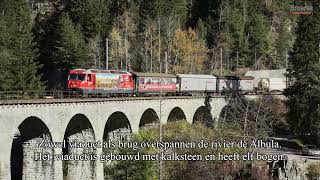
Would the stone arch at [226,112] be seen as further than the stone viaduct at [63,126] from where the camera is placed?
Yes

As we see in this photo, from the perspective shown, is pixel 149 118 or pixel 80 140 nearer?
pixel 80 140

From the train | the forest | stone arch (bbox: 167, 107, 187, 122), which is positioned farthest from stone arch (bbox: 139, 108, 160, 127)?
the forest

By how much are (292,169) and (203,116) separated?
75.7 feet

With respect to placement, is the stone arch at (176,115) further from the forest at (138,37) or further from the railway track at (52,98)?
the forest at (138,37)

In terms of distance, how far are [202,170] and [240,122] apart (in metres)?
17.3

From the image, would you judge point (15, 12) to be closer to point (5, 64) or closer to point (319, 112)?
point (5, 64)

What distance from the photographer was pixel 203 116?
61.2 m

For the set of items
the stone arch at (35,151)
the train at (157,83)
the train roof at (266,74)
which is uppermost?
the train roof at (266,74)

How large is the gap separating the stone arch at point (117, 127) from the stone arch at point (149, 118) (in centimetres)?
472

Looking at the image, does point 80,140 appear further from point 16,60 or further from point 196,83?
point 196,83

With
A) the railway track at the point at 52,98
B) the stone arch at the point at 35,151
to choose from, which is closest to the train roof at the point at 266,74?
the railway track at the point at 52,98

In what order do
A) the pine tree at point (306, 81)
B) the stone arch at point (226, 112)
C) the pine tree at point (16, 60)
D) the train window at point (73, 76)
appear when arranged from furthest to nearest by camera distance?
the stone arch at point (226, 112)
the pine tree at point (16, 60)
the pine tree at point (306, 81)
the train window at point (73, 76)

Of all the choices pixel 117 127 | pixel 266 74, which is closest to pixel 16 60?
pixel 117 127

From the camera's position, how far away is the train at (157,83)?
4331 cm
